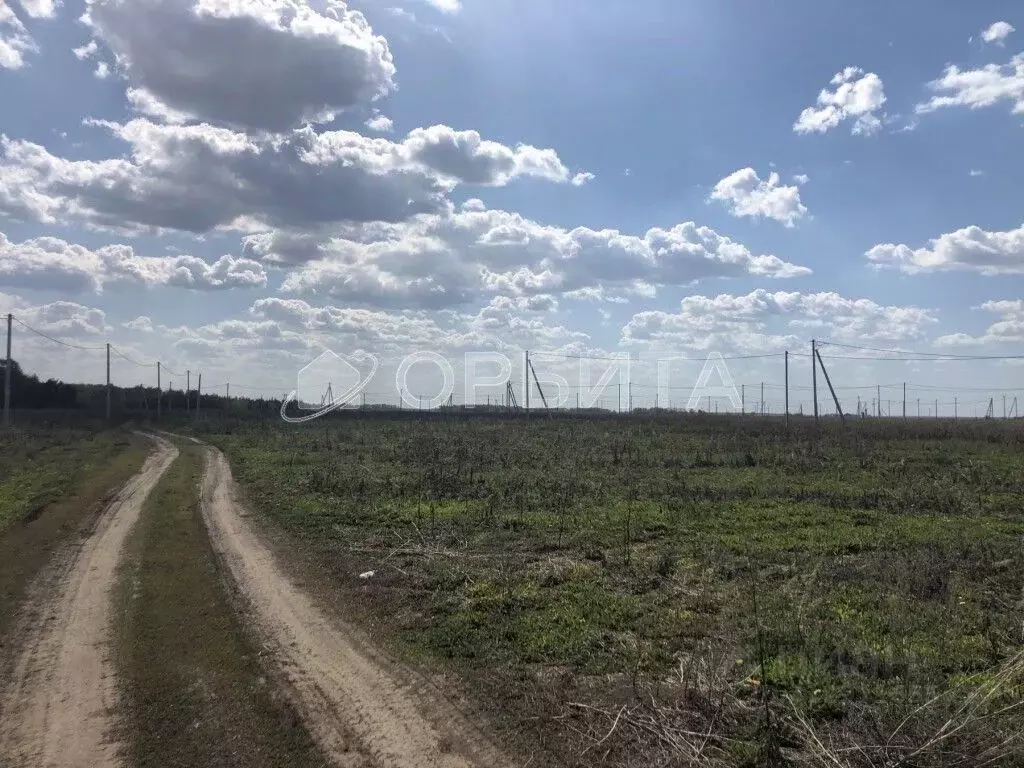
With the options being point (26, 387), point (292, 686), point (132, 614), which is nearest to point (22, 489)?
point (132, 614)

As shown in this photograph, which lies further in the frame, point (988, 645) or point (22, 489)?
point (22, 489)

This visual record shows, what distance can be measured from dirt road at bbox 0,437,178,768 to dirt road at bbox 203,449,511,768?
4.14ft

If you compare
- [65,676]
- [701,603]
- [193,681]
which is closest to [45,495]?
[65,676]

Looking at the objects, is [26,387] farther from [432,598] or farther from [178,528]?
[432,598]

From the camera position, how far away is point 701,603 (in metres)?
7.30

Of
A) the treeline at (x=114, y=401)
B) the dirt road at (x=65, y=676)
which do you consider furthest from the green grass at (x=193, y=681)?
the treeline at (x=114, y=401)

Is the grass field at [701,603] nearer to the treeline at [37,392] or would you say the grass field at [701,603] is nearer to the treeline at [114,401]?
the treeline at [114,401]

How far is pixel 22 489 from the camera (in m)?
16.4

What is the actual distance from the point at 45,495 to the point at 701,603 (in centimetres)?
1414

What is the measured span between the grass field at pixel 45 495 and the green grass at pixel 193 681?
1.32 meters

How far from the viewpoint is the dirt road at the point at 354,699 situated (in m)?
4.45

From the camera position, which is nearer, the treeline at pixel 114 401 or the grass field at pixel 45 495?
the grass field at pixel 45 495

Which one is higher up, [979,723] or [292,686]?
[979,723]

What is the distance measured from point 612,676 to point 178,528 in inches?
348
